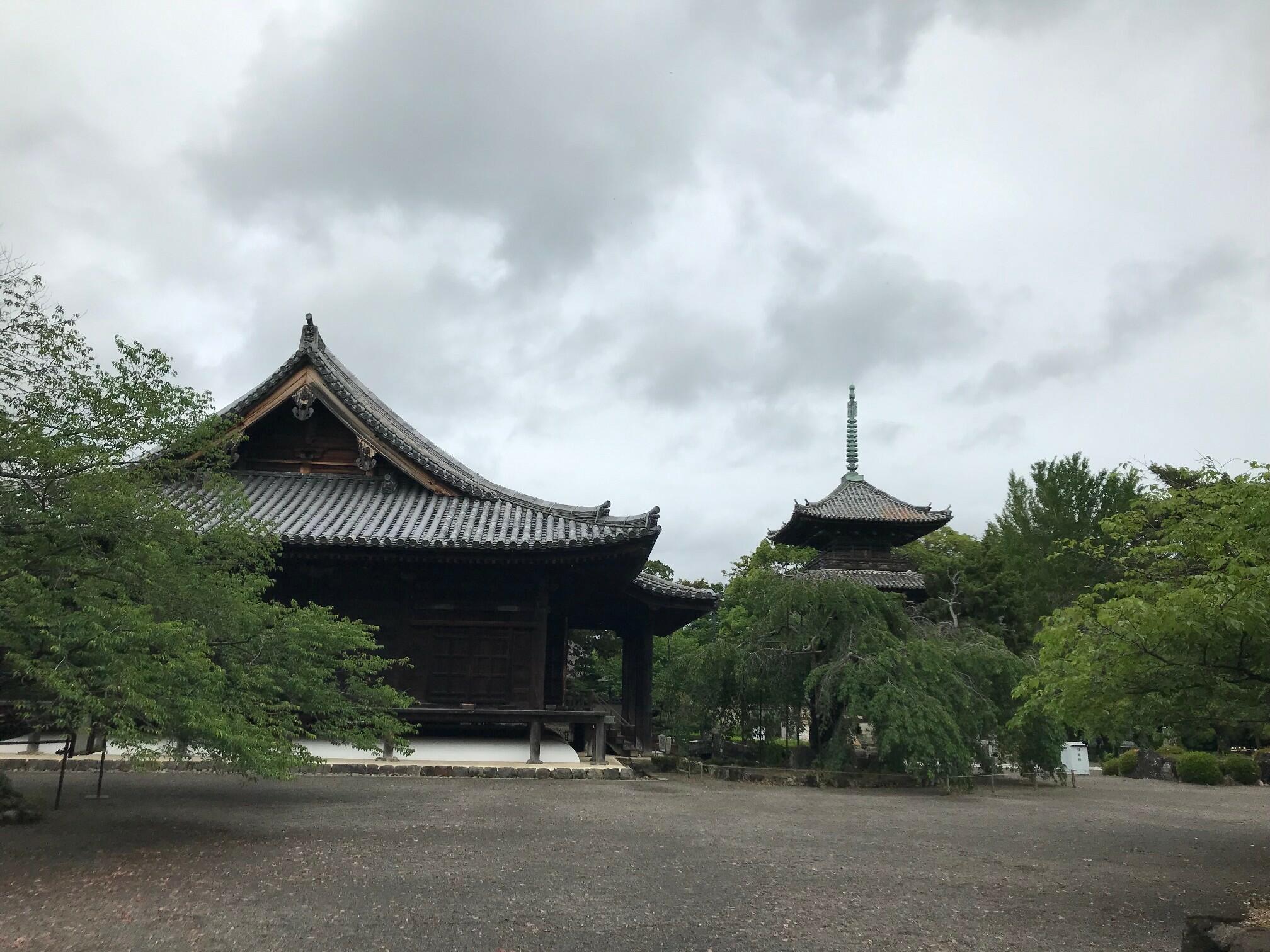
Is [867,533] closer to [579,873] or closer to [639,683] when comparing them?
[639,683]

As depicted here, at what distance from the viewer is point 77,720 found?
22.4 feet

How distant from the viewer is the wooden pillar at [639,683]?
731 inches

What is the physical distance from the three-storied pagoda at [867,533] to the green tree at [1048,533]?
6865 mm

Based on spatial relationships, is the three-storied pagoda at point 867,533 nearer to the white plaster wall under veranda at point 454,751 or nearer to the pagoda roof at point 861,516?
the pagoda roof at point 861,516

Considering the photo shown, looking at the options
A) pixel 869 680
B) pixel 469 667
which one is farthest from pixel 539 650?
pixel 869 680

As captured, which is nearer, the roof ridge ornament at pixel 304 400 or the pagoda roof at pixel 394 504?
the pagoda roof at pixel 394 504

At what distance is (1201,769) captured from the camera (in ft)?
70.3

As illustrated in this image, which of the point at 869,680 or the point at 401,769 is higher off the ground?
the point at 869,680

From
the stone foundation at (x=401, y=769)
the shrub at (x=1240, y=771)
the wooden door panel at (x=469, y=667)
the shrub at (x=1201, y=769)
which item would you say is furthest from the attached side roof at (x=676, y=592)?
the shrub at (x=1240, y=771)

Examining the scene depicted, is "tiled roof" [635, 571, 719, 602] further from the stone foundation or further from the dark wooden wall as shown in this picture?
the dark wooden wall

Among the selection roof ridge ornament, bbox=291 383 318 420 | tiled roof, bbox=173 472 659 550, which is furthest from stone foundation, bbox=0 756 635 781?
roof ridge ornament, bbox=291 383 318 420

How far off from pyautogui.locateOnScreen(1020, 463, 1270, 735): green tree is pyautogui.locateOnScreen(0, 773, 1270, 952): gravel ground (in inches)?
52.0

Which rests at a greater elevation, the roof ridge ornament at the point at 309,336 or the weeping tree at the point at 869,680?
the roof ridge ornament at the point at 309,336

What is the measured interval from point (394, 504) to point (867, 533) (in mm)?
21629
